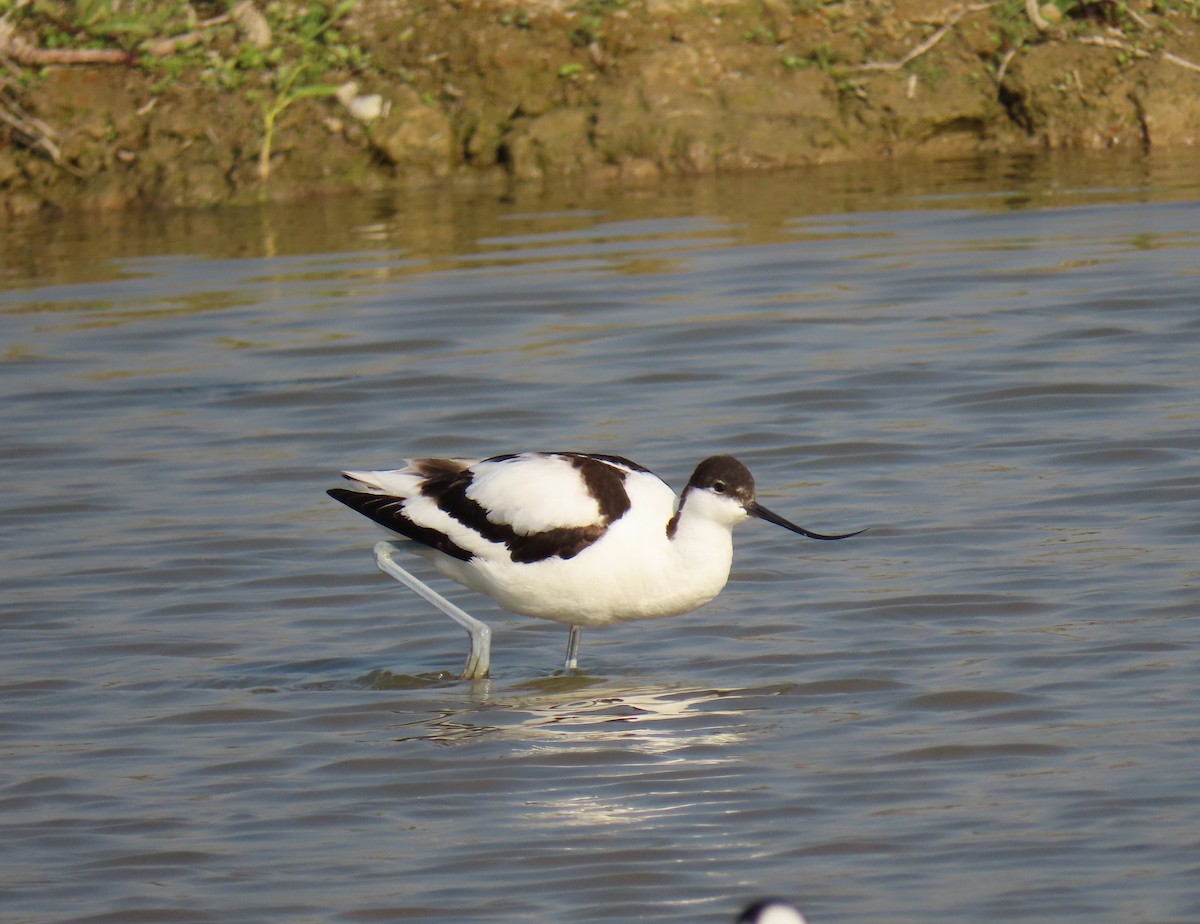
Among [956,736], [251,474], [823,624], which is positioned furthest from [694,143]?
[956,736]

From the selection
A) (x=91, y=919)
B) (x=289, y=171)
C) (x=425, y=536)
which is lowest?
(x=91, y=919)

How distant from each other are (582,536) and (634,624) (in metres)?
0.95

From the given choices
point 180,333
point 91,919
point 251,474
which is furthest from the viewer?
point 180,333

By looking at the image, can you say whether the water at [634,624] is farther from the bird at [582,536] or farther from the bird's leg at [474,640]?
the bird at [582,536]

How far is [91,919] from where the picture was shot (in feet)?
14.8

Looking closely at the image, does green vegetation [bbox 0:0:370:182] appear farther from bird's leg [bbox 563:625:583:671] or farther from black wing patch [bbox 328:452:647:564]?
bird's leg [bbox 563:625:583:671]

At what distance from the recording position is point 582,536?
5.92m

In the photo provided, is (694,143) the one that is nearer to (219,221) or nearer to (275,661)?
(219,221)

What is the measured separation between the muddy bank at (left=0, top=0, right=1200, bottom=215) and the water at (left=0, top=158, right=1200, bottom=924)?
40 centimetres

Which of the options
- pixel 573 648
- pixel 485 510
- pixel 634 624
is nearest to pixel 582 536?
pixel 485 510

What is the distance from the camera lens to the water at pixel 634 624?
470cm

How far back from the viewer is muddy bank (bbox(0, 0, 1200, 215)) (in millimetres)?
13203

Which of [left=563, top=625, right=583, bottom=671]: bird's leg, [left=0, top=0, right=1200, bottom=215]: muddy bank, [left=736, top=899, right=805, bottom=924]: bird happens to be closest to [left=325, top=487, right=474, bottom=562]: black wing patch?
[left=563, top=625, right=583, bottom=671]: bird's leg

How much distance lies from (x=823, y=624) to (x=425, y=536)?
1247 mm
